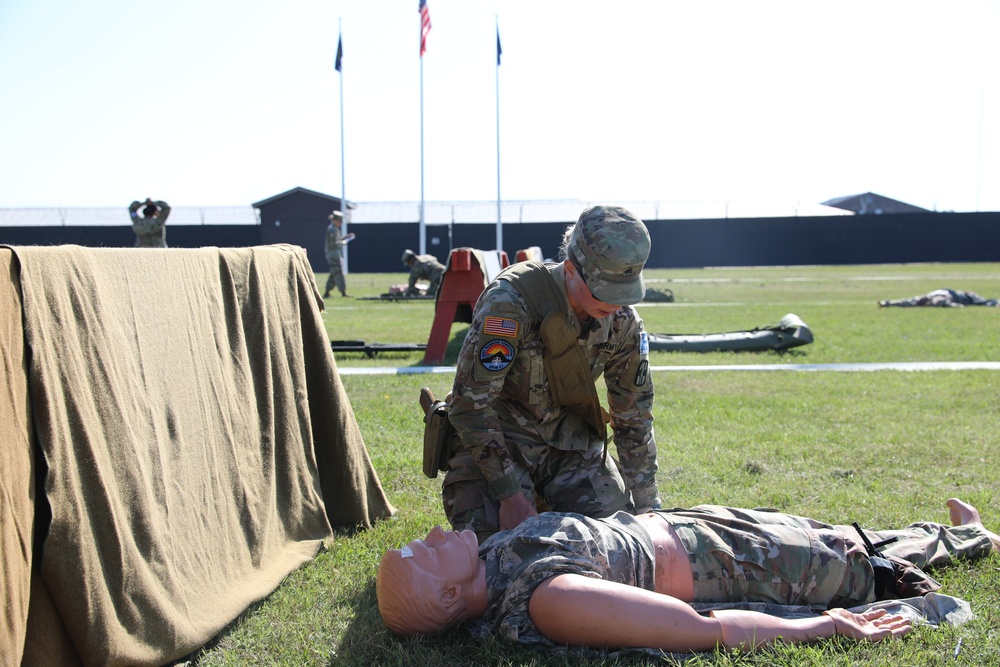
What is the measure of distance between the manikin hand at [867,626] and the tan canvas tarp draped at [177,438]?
6.57 feet

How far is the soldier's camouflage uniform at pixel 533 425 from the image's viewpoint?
3500mm

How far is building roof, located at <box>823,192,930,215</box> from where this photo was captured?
5259 cm

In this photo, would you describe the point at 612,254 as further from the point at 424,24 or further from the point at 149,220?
the point at 424,24

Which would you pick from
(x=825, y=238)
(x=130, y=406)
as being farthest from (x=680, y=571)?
(x=825, y=238)

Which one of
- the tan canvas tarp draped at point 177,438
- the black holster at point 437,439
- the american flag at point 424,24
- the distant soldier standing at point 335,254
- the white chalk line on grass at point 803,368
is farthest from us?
the american flag at point 424,24

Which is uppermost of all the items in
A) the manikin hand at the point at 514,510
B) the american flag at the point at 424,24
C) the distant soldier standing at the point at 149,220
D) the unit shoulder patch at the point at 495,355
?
the american flag at the point at 424,24

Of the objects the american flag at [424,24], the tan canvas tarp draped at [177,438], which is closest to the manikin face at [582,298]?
the tan canvas tarp draped at [177,438]

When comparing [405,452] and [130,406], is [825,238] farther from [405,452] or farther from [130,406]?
[130,406]

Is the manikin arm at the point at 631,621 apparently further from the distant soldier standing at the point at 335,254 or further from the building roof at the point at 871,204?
the building roof at the point at 871,204

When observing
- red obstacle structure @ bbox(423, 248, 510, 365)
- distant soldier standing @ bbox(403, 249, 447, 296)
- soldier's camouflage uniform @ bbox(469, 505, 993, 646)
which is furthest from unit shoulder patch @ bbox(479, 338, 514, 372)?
distant soldier standing @ bbox(403, 249, 447, 296)

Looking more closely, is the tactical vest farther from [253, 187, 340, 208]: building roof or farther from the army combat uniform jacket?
[253, 187, 340, 208]: building roof

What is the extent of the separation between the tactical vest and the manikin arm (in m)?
1.07

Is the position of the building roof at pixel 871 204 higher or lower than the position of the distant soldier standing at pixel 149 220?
higher

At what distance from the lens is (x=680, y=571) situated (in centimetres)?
301
